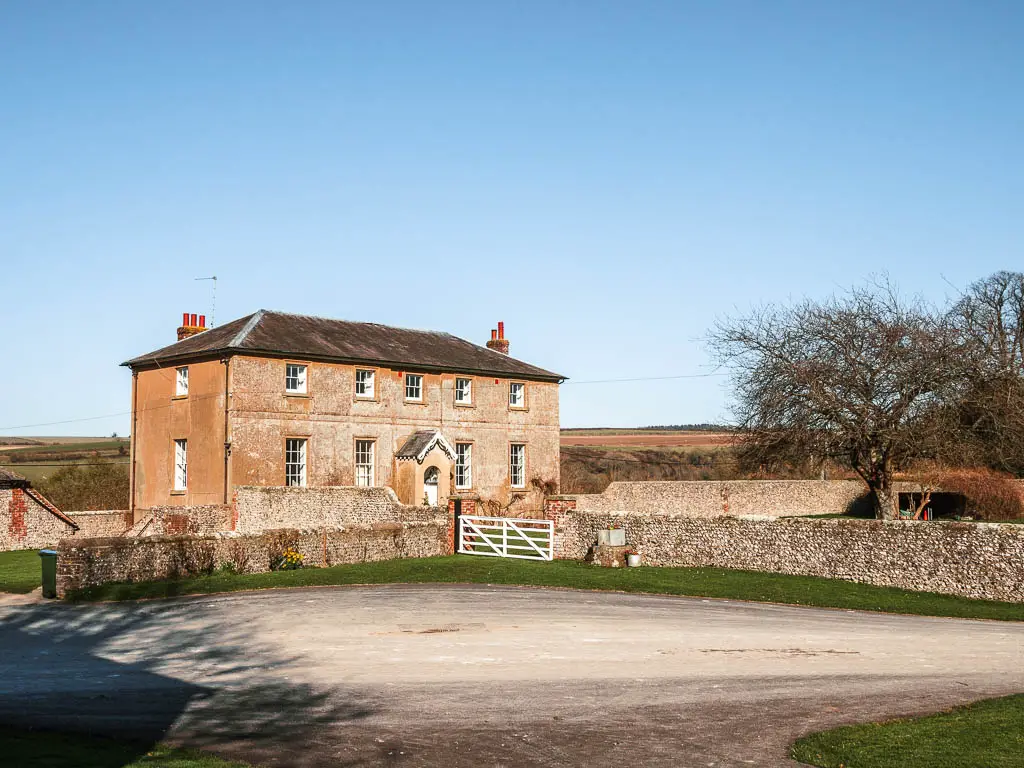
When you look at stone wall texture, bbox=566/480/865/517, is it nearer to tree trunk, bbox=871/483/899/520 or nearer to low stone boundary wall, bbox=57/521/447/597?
Result: tree trunk, bbox=871/483/899/520

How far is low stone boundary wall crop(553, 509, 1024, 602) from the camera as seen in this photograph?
70.2 ft

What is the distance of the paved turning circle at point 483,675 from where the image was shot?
10.1m

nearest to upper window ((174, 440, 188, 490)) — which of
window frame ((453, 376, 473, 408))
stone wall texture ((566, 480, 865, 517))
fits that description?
window frame ((453, 376, 473, 408))

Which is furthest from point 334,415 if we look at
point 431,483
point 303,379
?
point 431,483

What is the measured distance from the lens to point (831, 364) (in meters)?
30.7

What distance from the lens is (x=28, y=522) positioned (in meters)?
34.2

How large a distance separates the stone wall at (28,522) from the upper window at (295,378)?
8.87m

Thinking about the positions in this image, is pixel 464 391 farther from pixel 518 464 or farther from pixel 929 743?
pixel 929 743

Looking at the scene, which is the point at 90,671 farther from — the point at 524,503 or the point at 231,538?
the point at 524,503

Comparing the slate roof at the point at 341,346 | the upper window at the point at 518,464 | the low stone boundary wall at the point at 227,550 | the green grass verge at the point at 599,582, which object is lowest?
the green grass verge at the point at 599,582

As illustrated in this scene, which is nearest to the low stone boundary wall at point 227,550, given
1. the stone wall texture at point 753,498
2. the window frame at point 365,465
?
the window frame at point 365,465

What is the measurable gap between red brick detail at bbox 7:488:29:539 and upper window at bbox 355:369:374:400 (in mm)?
12154

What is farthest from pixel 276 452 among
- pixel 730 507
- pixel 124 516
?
pixel 730 507

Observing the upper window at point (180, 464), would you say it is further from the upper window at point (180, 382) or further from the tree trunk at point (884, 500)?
the tree trunk at point (884, 500)
